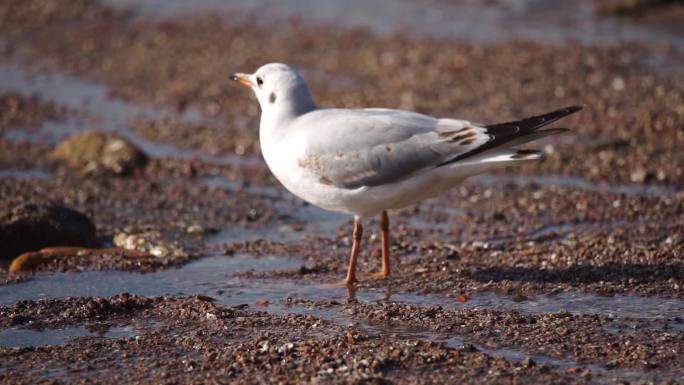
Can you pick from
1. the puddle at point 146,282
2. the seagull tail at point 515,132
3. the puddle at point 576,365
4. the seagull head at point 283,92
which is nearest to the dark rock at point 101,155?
the puddle at point 146,282

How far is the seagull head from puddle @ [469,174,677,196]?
3046mm

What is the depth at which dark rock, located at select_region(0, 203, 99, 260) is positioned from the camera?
7957 mm

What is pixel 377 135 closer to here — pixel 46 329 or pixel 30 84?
pixel 46 329

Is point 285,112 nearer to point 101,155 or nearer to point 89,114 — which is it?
point 101,155

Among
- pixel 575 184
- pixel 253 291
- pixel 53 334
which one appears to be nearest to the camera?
pixel 53 334

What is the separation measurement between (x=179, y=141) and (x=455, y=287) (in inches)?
217

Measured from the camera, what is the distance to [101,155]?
1057 centimetres

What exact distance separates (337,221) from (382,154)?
2271 millimetres

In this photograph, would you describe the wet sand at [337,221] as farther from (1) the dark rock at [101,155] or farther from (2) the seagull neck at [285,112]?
(2) the seagull neck at [285,112]

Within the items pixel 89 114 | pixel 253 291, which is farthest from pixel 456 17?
pixel 253 291

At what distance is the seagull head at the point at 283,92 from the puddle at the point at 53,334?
2.00m

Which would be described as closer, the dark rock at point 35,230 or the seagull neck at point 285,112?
the seagull neck at point 285,112

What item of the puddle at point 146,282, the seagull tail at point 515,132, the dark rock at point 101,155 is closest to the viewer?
the seagull tail at point 515,132

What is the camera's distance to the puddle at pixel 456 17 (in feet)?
49.5
